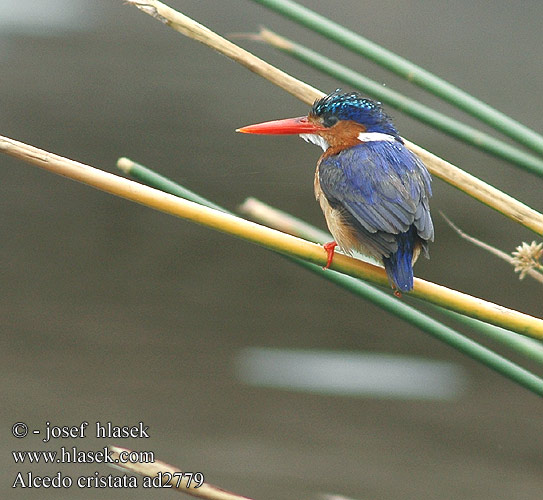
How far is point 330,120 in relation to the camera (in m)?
1.66

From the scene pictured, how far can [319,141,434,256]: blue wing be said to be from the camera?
56.7 inches

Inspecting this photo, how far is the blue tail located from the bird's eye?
0.31 metres

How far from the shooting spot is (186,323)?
3787 mm

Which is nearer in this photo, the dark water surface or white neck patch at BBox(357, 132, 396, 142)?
white neck patch at BBox(357, 132, 396, 142)

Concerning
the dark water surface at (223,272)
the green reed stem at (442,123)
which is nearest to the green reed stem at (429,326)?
the green reed stem at (442,123)

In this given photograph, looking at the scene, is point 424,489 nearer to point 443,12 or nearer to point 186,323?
point 186,323

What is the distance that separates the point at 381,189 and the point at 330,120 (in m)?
0.24

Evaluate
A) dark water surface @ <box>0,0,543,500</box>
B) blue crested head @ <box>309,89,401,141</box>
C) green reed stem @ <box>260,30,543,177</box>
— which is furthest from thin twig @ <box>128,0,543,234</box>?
dark water surface @ <box>0,0,543,500</box>

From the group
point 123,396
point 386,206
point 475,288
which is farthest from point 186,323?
point 386,206

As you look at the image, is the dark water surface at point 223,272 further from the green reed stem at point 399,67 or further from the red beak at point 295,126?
the green reed stem at point 399,67

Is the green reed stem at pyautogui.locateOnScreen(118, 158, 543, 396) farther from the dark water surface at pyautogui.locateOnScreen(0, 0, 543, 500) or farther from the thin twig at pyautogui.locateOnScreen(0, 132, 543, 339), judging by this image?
the dark water surface at pyautogui.locateOnScreen(0, 0, 543, 500)

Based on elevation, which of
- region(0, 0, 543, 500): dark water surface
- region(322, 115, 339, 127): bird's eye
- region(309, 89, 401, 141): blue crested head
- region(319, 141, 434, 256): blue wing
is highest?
region(0, 0, 543, 500): dark water surface

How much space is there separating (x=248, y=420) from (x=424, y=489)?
2.46 ft

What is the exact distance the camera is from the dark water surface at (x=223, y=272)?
3.22 metres
